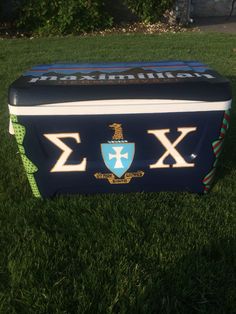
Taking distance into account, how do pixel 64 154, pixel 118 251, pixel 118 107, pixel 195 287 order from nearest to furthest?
pixel 195 287
pixel 118 251
pixel 118 107
pixel 64 154

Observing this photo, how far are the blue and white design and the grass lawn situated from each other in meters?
0.22

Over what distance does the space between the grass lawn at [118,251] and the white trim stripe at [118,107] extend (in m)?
0.57

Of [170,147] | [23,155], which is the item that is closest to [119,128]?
[170,147]

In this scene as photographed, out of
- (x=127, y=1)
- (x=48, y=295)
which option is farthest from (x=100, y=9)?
(x=48, y=295)

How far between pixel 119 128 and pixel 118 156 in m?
0.17

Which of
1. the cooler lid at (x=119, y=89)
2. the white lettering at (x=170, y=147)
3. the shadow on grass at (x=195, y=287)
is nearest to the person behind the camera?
the shadow on grass at (x=195, y=287)

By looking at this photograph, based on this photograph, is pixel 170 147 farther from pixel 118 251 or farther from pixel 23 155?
pixel 23 155

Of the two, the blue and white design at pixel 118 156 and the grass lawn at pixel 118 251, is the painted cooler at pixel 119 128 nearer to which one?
the blue and white design at pixel 118 156

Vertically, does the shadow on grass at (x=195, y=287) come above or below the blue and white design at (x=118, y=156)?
below

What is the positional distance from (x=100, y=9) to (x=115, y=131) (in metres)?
8.39

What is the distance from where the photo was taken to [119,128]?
2086mm

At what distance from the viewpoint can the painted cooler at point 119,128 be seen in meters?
2.02

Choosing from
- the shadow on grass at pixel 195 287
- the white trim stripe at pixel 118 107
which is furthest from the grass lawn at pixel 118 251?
the white trim stripe at pixel 118 107

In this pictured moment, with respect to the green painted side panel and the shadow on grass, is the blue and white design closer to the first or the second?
the green painted side panel
